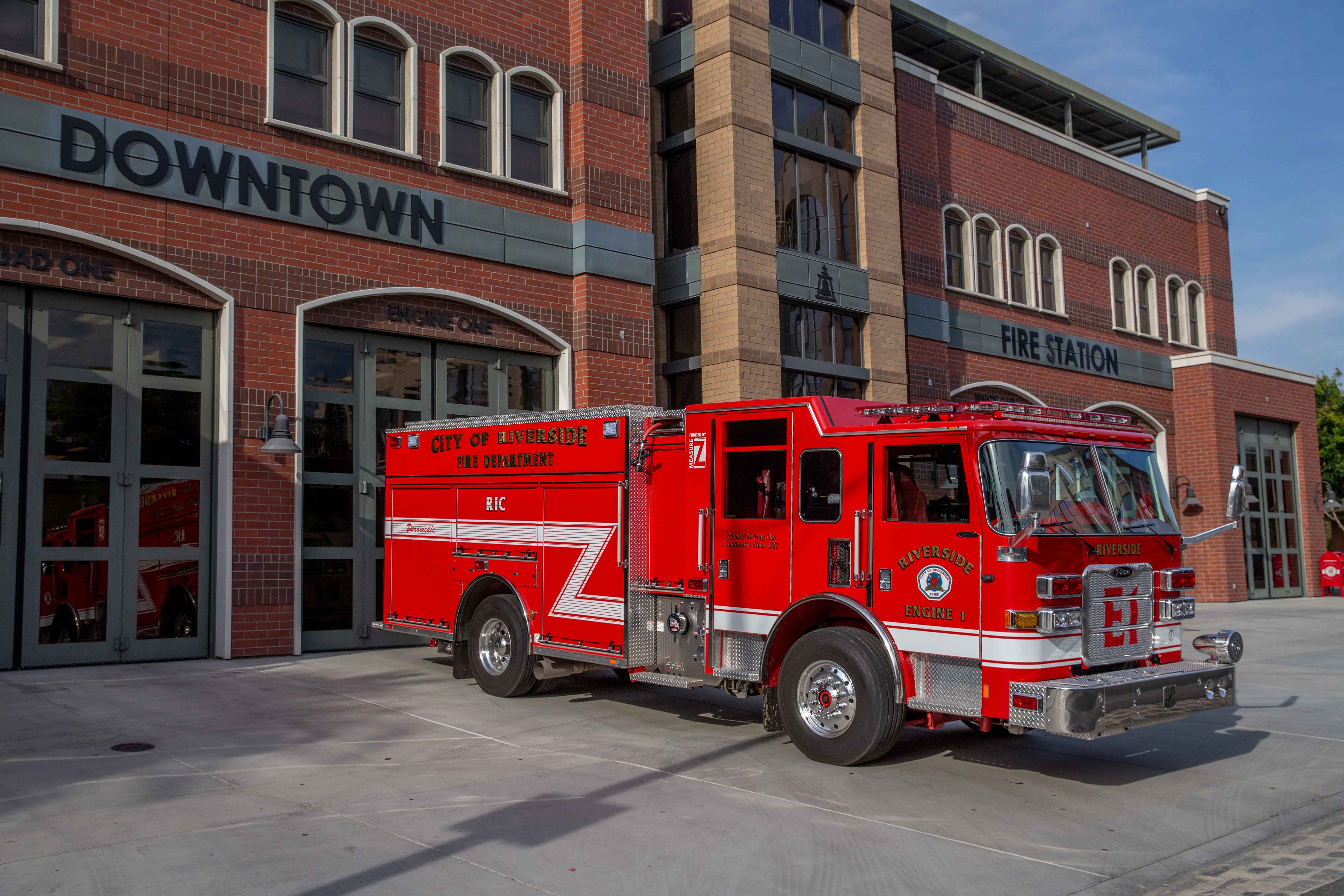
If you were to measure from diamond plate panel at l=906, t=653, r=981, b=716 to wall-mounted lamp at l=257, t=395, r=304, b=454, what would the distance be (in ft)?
27.2

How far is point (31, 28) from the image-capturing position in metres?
12.4

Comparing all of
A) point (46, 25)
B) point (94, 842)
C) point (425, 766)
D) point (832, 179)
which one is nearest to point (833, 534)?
point (425, 766)

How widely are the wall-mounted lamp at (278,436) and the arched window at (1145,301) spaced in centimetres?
2284

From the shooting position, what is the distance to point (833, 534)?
27.3 feet

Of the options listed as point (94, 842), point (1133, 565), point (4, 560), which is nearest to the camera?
point (94, 842)

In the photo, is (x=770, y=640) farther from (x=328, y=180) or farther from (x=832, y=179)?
(x=832, y=179)

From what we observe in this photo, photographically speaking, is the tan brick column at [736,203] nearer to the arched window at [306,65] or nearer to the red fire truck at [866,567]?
the arched window at [306,65]

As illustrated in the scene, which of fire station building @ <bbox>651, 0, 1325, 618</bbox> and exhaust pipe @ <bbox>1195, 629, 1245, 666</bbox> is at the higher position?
fire station building @ <bbox>651, 0, 1325, 618</bbox>

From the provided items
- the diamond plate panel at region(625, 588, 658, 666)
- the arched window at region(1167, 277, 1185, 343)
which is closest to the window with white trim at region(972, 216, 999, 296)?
the arched window at region(1167, 277, 1185, 343)

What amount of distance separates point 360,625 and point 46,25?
7971 mm

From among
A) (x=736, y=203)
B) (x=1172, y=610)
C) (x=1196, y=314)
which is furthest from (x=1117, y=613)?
(x=1196, y=314)

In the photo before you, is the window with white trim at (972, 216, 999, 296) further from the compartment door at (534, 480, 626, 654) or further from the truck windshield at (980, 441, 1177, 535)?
the compartment door at (534, 480, 626, 654)

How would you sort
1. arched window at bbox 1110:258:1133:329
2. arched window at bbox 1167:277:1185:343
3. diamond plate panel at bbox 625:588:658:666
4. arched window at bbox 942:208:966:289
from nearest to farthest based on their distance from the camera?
1. diamond plate panel at bbox 625:588:658:666
2. arched window at bbox 942:208:966:289
3. arched window at bbox 1110:258:1133:329
4. arched window at bbox 1167:277:1185:343

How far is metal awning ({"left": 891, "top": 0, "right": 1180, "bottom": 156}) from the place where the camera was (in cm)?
2511
